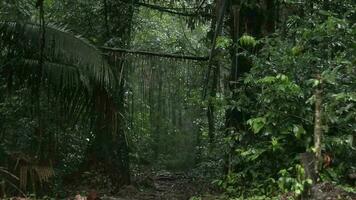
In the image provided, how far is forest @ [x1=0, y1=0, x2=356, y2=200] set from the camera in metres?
6.05

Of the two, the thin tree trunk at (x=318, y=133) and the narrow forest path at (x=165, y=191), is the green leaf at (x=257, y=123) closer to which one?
the thin tree trunk at (x=318, y=133)

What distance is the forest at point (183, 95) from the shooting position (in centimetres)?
605

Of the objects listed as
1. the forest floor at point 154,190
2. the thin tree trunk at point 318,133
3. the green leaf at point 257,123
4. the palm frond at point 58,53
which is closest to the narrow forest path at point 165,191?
the forest floor at point 154,190

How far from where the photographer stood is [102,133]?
860 centimetres

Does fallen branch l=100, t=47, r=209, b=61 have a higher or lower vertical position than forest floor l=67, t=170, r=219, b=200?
higher

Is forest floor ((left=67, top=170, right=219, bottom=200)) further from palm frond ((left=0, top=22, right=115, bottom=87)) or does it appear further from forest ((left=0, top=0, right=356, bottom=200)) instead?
palm frond ((left=0, top=22, right=115, bottom=87))

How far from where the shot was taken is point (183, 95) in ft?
29.9

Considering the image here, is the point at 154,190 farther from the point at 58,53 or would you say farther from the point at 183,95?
the point at 58,53

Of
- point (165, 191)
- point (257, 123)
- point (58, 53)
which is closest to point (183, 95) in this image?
point (165, 191)

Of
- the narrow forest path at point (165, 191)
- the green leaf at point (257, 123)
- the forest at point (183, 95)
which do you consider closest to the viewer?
the forest at point (183, 95)

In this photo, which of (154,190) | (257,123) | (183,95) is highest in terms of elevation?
(183,95)

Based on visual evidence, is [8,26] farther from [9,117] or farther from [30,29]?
[9,117]

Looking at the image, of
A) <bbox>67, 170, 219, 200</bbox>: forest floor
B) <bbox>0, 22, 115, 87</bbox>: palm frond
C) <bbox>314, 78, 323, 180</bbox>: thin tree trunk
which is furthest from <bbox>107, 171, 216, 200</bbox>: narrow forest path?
<bbox>314, 78, 323, 180</bbox>: thin tree trunk

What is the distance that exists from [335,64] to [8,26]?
4422 mm
